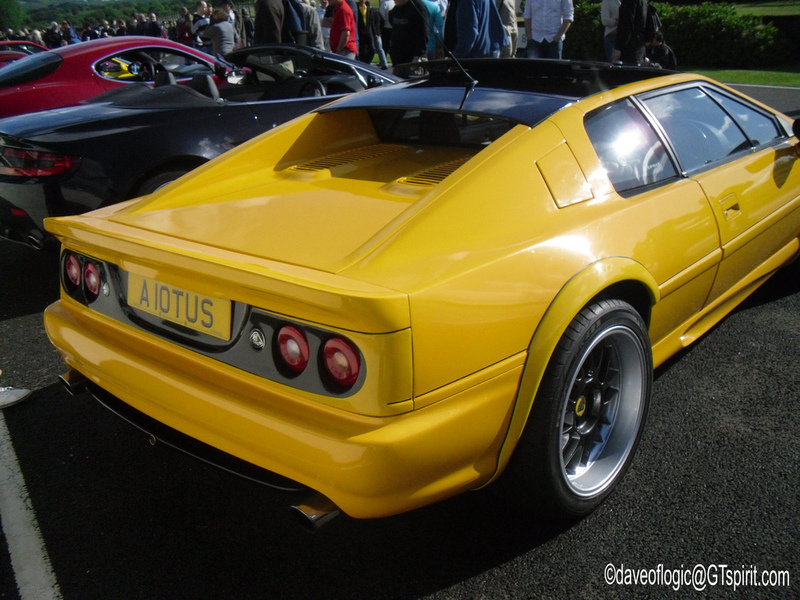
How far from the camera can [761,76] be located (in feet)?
44.9

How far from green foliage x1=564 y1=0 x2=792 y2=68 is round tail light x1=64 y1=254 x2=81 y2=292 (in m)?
17.3

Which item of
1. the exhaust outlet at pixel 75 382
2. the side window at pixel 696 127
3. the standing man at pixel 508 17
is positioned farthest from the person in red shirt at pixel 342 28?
the exhaust outlet at pixel 75 382

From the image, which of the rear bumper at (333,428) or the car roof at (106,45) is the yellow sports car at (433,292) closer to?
the rear bumper at (333,428)

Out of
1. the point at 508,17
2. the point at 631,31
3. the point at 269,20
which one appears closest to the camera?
the point at 631,31

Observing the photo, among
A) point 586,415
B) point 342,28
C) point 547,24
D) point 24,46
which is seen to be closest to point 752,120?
point 586,415

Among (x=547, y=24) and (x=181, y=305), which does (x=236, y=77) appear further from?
(x=181, y=305)

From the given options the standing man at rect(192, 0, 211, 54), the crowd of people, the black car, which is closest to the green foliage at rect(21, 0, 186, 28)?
the standing man at rect(192, 0, 211, 54)

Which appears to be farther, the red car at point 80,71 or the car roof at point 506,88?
the red car at point 80,71

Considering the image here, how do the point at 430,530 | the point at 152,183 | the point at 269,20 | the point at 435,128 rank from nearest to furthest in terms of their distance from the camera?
the point at 430,530 < the point at 435,128 < the point at 152,183 < the point at 269,20

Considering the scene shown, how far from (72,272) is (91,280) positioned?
0.15 metres

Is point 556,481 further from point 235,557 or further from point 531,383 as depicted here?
point 235,557

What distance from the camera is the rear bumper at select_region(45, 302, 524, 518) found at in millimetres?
1582

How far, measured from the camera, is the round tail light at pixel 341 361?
5.23 ft

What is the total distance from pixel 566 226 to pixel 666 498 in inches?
38.0
